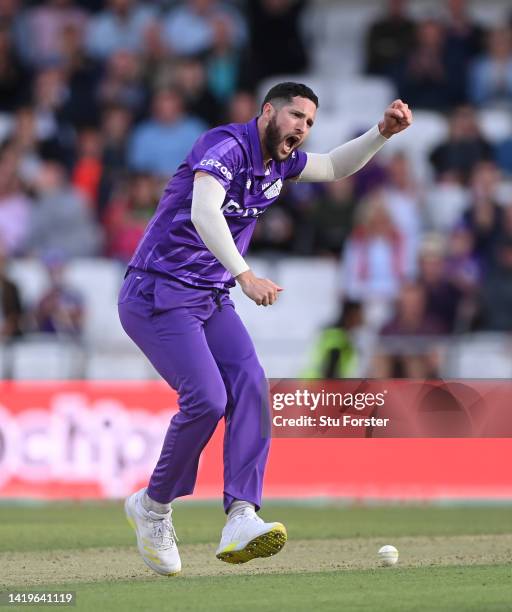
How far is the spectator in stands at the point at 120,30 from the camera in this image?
17422 millimetres

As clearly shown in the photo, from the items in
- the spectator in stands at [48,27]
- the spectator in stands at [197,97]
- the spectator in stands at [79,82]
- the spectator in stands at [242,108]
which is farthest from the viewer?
the spectator in stands at [48,27]

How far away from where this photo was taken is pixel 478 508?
11.8 meters

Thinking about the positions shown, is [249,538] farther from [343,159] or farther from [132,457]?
[132,457]

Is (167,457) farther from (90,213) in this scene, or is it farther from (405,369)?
(90,213)

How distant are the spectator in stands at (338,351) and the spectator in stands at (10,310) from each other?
2.76 meters

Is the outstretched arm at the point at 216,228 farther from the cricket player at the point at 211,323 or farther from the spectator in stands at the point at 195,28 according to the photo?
the spectator in stands at the point at 195,28

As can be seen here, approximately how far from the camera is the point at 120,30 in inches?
690

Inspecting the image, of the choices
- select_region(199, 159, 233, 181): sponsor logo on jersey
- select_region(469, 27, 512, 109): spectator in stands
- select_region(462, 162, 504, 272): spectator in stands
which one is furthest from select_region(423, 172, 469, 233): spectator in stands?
select_region(199, 159, 233, 181): sponsor logo on jersey

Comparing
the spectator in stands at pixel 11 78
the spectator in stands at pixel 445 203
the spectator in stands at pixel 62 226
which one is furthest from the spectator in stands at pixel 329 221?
the spectator in stands at pixel 11 78

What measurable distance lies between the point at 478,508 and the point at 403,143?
5.22 m

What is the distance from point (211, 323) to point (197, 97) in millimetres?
9346

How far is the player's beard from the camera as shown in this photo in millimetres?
7102

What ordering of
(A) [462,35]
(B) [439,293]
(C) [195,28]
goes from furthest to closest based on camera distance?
(C) [195,28] < (A) [462,35] < (B) [439,293]

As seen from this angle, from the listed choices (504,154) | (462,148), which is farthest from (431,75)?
(462,148)
